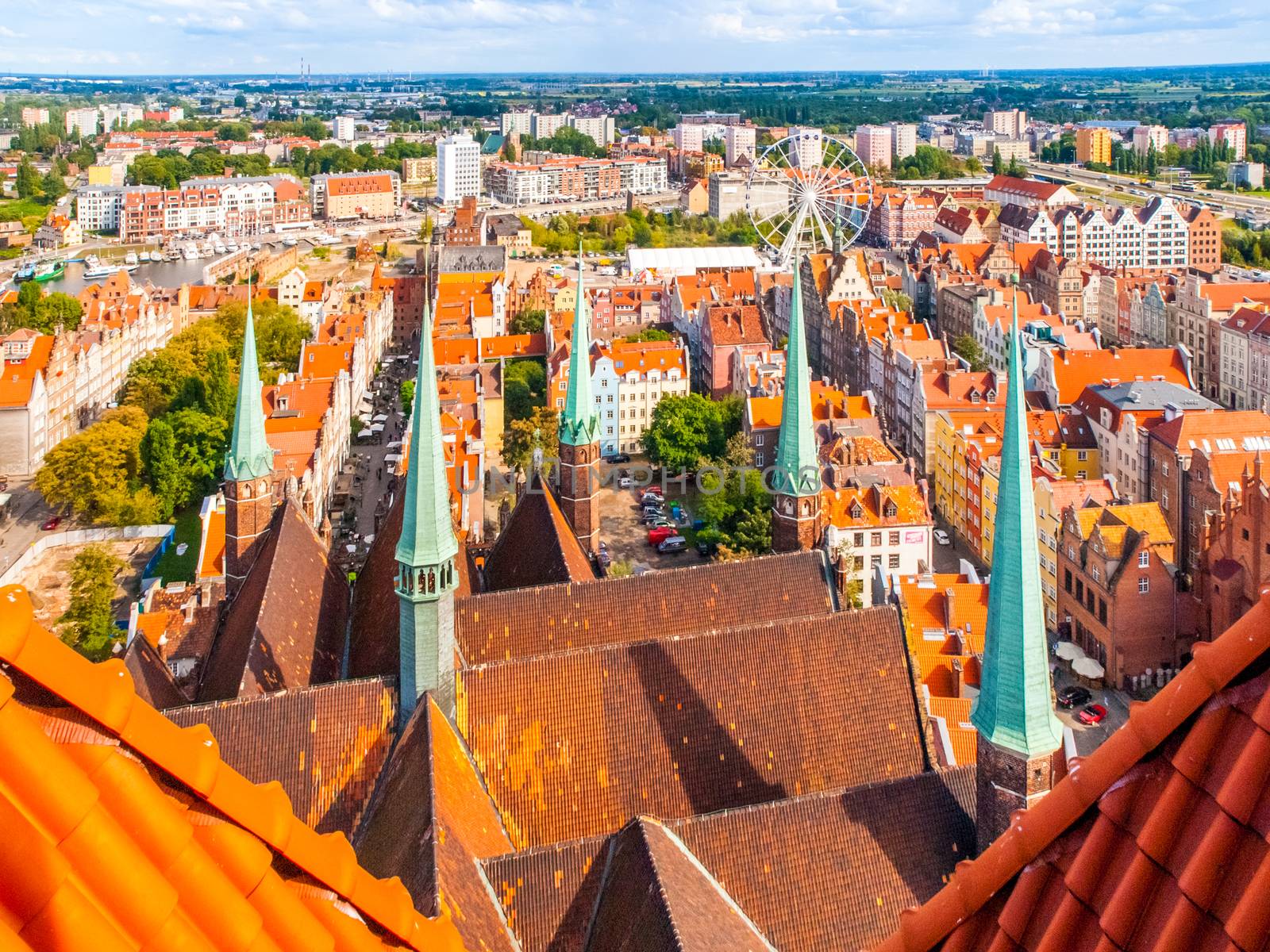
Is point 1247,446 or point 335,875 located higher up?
point 335,875

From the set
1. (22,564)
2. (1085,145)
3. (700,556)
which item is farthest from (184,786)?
(1085,145)

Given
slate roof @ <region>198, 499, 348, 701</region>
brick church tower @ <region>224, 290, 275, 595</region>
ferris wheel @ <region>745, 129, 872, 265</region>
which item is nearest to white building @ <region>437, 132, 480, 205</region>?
ferris wheel @ <region>745, 129, 872, 265</region>

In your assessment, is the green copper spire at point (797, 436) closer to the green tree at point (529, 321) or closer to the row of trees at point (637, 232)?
the green tree at point (529, 321)

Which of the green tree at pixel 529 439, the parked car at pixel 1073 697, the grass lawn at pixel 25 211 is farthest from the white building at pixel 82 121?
the parked car at pixel 1073 697

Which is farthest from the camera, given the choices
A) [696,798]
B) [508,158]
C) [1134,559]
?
[508,158]

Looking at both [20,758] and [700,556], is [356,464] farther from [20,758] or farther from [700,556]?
[20,758]

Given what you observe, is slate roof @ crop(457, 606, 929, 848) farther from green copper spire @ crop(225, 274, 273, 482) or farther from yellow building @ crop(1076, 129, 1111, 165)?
yellow building @ crop(1076, 129, 1111, 165)
